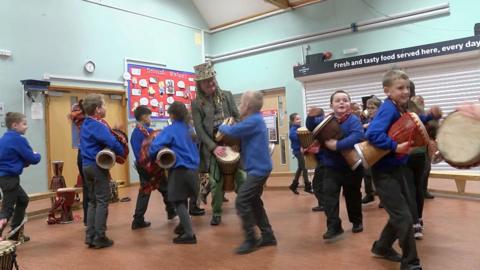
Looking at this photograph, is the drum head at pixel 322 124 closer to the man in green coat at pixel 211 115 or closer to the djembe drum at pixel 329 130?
the djembe drum at pixel 329 130

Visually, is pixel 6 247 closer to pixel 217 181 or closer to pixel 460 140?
pixel 217 181

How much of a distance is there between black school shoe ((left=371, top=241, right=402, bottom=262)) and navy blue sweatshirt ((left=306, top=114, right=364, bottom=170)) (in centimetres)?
81

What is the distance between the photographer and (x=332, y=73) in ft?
30.4

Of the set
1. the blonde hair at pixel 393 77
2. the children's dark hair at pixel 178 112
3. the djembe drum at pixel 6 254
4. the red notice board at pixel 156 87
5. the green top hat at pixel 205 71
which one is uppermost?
the red notice board at pixel 156 87

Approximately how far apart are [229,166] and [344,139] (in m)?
1.33

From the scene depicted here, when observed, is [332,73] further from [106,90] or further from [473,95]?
[106,90]

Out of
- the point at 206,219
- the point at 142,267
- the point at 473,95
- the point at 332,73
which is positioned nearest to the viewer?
the point at 142,267

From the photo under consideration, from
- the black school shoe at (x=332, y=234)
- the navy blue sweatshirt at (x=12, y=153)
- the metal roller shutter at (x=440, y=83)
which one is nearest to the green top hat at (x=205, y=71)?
the navy blue sweatshirt at (x=12, y=153)

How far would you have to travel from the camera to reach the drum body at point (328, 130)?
3.48 m

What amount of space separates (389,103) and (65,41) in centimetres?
772

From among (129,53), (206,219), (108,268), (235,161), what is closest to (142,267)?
(108,268)

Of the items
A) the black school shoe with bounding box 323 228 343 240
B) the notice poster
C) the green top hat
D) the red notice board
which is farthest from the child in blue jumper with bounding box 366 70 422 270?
the notice poster

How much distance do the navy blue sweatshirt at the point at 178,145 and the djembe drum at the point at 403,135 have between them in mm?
1764

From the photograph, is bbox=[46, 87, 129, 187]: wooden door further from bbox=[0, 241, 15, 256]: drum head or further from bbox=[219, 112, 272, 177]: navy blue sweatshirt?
bbox=[0, 241, 15, 256]: drum head
